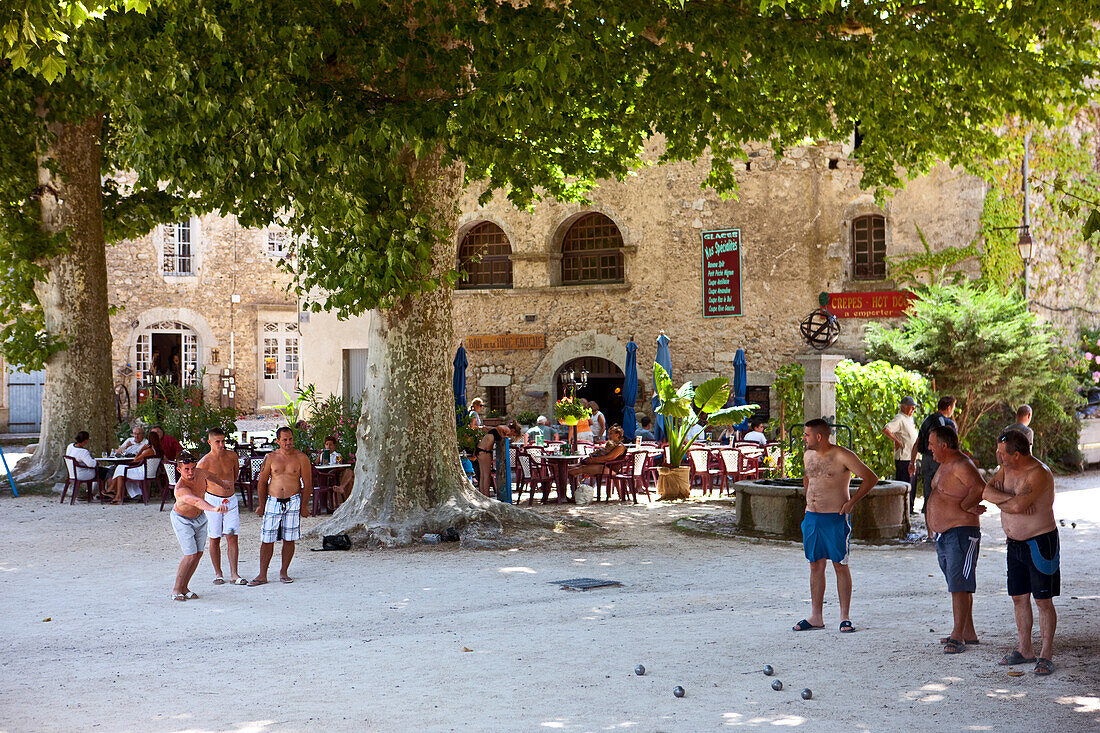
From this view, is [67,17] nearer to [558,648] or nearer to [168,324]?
[558,648]

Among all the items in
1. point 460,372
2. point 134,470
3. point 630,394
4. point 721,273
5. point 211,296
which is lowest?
point 134,470

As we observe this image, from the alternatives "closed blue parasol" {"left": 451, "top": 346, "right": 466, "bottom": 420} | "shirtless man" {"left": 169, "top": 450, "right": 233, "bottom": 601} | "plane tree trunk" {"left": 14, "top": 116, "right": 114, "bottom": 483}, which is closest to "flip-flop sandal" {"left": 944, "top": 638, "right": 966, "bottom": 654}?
"shirtless man" {"left": 169, "top": 450, "right": 233, "bottom": 601}

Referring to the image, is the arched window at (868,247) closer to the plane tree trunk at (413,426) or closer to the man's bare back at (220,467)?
the plane tree trunk at (413,426)

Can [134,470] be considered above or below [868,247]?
below

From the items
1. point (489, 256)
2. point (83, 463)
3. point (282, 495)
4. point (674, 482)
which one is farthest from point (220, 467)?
point (489, 256)

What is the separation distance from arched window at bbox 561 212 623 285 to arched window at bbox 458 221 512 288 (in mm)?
1453

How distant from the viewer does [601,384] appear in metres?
23.8

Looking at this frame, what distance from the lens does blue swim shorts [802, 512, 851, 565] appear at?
7195 mm

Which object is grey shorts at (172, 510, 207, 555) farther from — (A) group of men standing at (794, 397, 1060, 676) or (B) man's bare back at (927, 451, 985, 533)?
(B) man's bare back at (927, 451, 985, 533)

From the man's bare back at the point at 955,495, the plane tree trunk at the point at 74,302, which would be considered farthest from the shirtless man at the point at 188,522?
the plane tree trunk at the point at 74,302

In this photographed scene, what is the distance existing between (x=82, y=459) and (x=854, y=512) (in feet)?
35.8

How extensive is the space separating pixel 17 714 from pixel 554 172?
38.5ft

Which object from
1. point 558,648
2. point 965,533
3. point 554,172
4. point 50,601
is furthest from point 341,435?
point 965,533

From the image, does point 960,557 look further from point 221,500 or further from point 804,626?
point 221,500
